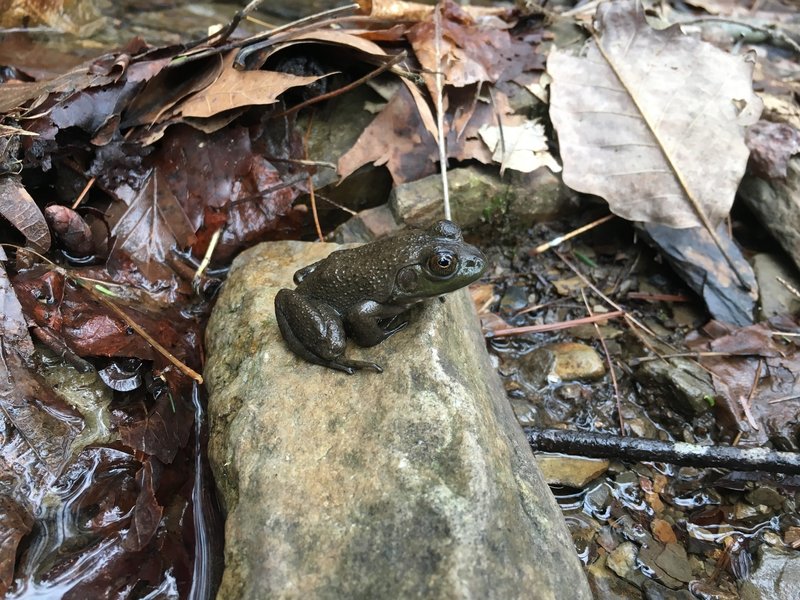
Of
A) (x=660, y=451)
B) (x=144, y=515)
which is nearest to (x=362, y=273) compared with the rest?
(x=144, y=515)

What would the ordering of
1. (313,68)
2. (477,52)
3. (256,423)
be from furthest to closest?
(477,52), (313,68), (256,423)

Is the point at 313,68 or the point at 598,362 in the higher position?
the point at 313,68

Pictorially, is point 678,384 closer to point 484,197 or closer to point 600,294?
point 600,294

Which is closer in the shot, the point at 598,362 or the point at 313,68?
the point at 598,362

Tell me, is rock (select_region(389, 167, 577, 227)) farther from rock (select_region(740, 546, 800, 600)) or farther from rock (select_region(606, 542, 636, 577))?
→ rock (select_region(740, 546, 800, 600))

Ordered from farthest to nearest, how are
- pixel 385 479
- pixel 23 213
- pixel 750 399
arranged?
pixel 750 399
pixel 23 213
pixel 385 479

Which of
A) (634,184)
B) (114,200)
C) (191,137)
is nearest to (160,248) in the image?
(114,200)

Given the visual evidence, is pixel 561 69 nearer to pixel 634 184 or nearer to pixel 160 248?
pixel 634 184
